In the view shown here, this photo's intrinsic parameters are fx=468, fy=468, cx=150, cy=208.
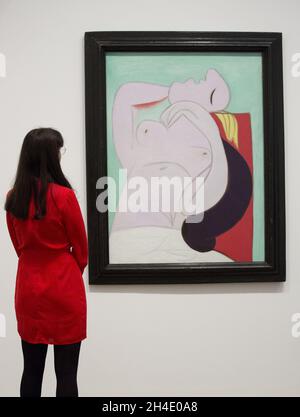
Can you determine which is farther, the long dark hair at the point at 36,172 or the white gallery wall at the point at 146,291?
the white gallery wall at the point at 146,291

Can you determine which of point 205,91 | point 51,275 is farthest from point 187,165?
point 51,275

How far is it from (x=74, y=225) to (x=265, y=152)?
1031 mm

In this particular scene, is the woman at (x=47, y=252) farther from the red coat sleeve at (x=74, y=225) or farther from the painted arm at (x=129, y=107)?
the painted arm at (x=129, y=107)

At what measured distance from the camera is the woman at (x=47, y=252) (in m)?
1.51

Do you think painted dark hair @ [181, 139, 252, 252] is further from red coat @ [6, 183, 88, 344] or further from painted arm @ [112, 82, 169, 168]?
red coat @ [6, 183, 88, 344]

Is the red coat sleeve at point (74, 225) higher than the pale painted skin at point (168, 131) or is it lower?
lower

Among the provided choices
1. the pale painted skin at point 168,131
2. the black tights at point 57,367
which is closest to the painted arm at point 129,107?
the pale painted skin at point 168,131

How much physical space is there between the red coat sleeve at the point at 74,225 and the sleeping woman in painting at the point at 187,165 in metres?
0.54

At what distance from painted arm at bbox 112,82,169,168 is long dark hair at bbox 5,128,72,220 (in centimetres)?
61

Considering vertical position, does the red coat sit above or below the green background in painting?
below

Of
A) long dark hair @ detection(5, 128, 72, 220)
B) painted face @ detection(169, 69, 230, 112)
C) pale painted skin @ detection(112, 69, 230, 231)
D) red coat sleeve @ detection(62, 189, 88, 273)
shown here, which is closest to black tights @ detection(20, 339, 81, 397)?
red coat sleeve @ detection(62, 189, 88, 273)

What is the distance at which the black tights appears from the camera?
1.57 metres

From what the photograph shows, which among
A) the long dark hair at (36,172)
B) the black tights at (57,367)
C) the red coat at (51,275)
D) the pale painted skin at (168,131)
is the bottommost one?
the black tights at (57,367)

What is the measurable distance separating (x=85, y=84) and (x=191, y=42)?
51cm
